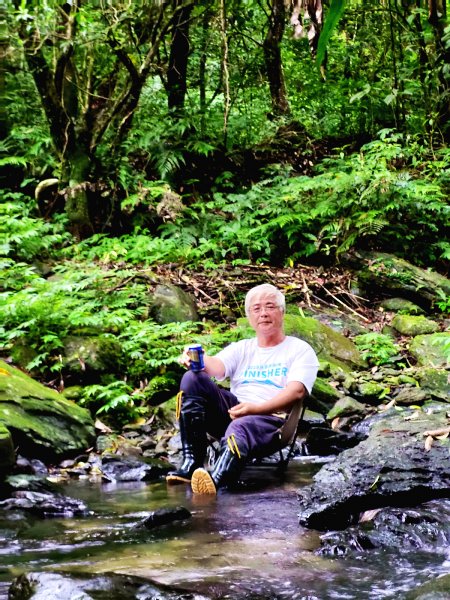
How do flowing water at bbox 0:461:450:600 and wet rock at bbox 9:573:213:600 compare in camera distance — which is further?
flowing water at bbox 0:461:450:600

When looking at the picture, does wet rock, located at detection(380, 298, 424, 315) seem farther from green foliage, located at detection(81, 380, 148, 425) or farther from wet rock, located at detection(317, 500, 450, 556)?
wet rock, located at detection(317, 500, 450, 556)

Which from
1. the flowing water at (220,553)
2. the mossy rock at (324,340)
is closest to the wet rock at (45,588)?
the flowing water at (220,553)

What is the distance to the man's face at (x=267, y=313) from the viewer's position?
457 centimetres

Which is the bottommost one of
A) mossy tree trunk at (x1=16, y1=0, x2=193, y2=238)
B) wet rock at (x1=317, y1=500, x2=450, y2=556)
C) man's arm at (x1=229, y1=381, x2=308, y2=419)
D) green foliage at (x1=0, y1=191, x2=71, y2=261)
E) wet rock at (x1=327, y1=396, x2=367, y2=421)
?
wet rock at (x1=327, y1=396, x2=367, y2=421)

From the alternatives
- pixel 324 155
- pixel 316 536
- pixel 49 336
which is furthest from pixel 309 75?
pixel 316 536

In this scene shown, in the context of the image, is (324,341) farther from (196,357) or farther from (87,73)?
(87,73)

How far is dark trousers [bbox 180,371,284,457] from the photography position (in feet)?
13.6

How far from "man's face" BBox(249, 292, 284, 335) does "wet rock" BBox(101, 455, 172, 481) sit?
4.29ft

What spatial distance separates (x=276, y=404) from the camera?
165 inches

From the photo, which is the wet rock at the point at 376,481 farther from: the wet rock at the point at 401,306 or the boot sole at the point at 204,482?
the wet rock at the point at 401,306

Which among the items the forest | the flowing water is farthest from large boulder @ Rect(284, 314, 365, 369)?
the flowing water

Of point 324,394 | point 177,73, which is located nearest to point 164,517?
point 324,394

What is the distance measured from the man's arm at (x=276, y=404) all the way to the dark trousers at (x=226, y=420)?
0.05m

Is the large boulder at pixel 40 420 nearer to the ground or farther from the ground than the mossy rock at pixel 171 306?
nearer to the ground
